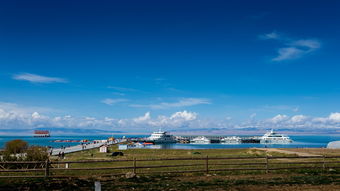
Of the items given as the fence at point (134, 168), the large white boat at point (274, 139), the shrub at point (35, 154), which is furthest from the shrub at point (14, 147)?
the large white boat at point (274, 139)

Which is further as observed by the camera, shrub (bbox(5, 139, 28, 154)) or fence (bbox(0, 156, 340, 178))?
shrub (bbox(5, 139, 28, 154))

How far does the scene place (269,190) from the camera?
14.9 meters

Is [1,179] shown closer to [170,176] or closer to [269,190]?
[170,176]

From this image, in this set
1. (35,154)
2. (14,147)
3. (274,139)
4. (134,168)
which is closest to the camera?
(134,168)

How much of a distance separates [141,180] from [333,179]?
11.9 meters

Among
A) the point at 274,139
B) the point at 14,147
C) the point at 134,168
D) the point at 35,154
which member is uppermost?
the point at 14,147

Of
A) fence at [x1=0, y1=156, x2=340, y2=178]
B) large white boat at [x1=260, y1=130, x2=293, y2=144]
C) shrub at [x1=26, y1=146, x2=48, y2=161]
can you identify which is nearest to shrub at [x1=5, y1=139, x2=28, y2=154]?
shrub at [x1=26, y1=146, x2=48, y2=161]

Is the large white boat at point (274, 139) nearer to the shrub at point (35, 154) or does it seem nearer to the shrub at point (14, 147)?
the shrub at point (14, 147)

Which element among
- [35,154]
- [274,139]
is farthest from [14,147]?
[274,139]

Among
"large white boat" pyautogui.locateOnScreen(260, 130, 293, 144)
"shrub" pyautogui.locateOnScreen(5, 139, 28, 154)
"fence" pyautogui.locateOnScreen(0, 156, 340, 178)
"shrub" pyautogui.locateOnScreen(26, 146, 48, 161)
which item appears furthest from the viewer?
"large white boat" pyautogui.locateOnScreen(260, 130, 293, 144)

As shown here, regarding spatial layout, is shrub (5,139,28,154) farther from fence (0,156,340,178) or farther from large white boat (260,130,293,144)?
large white boat (260,130,293,144)

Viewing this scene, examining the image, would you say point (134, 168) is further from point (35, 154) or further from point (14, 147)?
point (14, 147)

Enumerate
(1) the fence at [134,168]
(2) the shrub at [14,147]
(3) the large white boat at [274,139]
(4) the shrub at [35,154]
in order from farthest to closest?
(3) the large white boat at [274,139] → (2) the shrub at [14,147] → (4) the shrub at [35,154] → (1) the fence at [134,168]

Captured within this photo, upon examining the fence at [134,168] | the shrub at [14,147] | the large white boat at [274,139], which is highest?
the shrub at [14,147]
